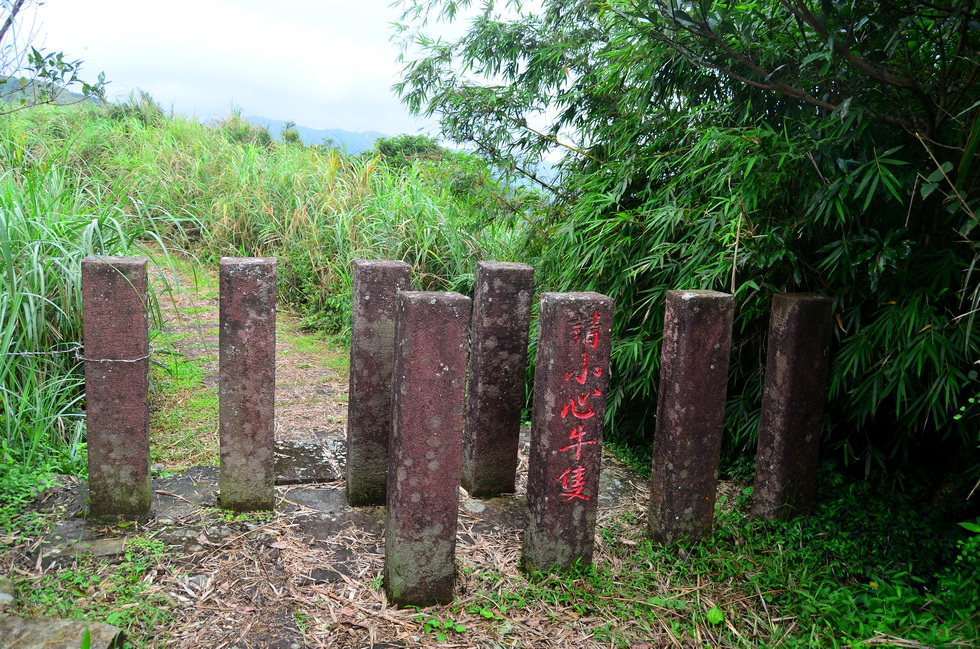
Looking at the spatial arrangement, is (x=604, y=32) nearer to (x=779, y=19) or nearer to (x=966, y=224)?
(x=779, y=19)

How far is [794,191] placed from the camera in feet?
9.50

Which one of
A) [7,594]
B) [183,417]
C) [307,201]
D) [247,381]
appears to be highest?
[307,201]

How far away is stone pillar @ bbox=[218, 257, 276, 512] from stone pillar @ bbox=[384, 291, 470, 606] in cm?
67

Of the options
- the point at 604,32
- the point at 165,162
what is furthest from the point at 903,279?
the point at 165,162

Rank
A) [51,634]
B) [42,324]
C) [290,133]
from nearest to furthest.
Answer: [51,634], [42,324], [290,133]

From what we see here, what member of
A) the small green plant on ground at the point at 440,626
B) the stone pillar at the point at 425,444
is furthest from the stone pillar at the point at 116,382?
the small green plant on ground at the point at 440,626

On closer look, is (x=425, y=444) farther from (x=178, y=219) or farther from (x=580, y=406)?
(x=178, y=219)

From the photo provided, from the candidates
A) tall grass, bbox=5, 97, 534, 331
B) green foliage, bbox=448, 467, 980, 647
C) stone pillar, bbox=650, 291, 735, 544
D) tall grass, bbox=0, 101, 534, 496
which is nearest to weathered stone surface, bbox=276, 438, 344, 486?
tall grass, bbox=0, 101, 534, 496

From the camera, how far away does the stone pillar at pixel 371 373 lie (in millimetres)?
2830

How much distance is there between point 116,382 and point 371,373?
0.98 m

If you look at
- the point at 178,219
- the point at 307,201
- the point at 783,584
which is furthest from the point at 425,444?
the point at 307,201

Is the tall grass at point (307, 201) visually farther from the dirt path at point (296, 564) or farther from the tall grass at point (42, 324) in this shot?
the dirt path at point (296, 564)

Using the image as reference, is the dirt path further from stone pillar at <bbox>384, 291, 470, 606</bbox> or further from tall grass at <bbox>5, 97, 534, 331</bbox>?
tall grass at <bbox>5, 97, 534, 331</bbox>

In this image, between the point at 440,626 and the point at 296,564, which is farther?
the point at 296,564
